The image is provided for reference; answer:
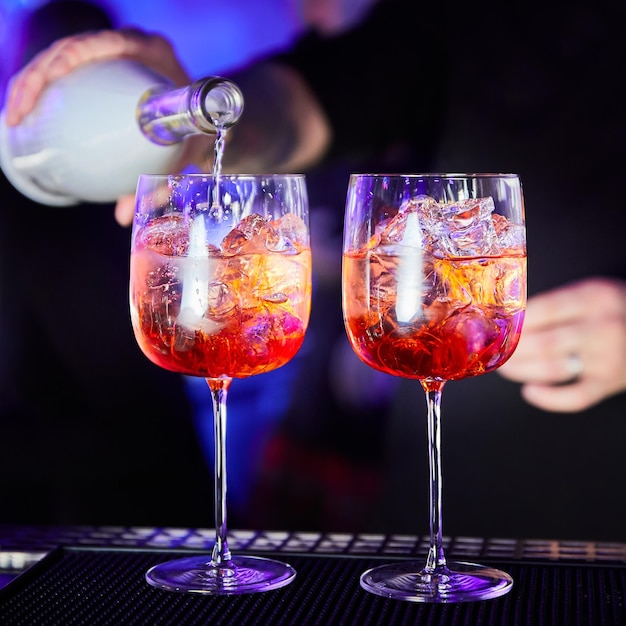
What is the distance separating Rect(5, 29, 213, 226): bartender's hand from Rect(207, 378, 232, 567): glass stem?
904mm

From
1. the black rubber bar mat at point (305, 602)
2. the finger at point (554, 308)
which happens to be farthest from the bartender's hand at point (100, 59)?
the black rubber bar mat at point (305, 602)

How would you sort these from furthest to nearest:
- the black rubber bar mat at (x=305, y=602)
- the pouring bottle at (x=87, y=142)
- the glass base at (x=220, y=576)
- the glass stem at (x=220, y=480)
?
the pouring bottle at (x=87, y=142) < the glass stem at (x=220, y=480) < the glass base at (x=220, y=576) < the black rubber bar mat at (x=305, y=602)

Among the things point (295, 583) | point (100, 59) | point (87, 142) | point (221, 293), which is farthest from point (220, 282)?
point (100, 59)

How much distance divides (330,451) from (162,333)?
3.44ft

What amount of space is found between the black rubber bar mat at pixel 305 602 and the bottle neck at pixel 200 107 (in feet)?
1.96

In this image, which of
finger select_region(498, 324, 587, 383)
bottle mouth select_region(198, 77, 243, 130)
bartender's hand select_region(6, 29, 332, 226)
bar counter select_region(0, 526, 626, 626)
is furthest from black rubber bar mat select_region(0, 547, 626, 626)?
bartender's hand select_region(6, 29, 332, 226)

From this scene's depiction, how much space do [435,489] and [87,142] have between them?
1152 millimetres

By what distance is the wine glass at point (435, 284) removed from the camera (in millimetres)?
1352

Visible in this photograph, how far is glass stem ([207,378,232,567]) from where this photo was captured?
146cm

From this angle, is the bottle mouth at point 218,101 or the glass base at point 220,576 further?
the bottle mouth at point 218,101

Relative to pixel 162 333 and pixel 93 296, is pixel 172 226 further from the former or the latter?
pixel 93 296

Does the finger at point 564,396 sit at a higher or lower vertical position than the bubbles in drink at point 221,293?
lower

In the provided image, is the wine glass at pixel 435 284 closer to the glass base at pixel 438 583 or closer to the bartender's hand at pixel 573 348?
the glass base at pixel 438 583

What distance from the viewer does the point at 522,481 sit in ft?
8.06
